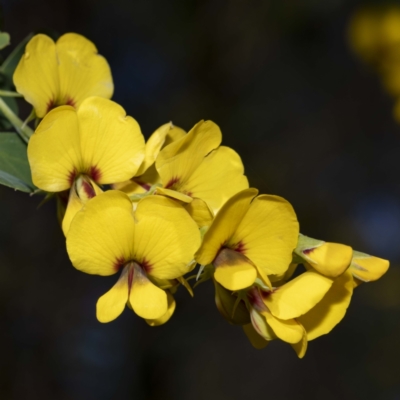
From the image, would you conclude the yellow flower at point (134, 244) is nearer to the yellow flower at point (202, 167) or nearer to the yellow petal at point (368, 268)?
the yellow flower at point (202, 167)

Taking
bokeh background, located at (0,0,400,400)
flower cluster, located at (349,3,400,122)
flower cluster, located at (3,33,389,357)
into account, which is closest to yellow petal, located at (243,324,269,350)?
flower cluster, located at (3,33,389,357)

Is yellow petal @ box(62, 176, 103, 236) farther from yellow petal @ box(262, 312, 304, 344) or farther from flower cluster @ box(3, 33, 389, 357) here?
yellow petal @ box(262, 312, 304, 344)

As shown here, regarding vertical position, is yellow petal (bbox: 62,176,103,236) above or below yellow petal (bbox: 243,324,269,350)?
above

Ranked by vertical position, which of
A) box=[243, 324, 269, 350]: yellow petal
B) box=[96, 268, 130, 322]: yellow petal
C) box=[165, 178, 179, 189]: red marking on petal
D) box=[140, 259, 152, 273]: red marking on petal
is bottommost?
box=[243, 324, 269, 350]: yellow petal

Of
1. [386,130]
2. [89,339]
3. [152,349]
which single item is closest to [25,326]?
[89,339]

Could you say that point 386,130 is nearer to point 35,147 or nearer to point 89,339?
point 89,339

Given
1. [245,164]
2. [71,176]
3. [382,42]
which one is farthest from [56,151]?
[245,164]

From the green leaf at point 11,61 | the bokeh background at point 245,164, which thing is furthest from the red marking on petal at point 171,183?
the bokeh background at point 245,164
